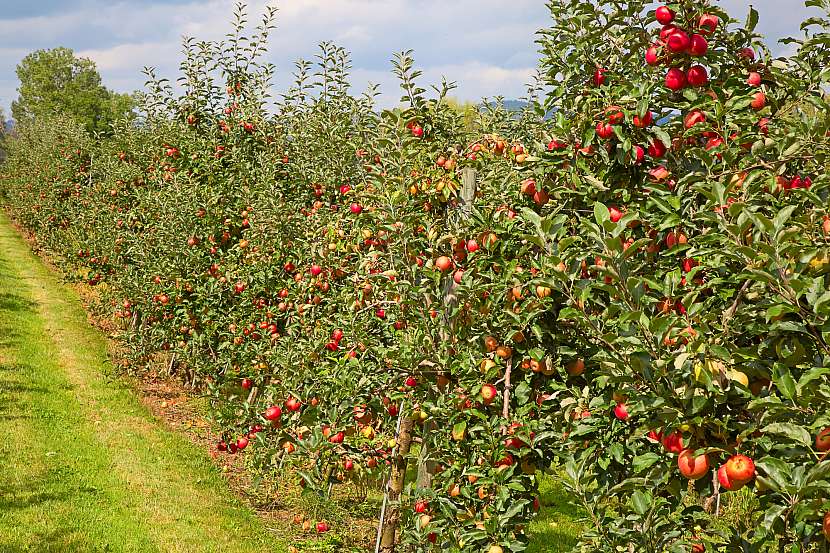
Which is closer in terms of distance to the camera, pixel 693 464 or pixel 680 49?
pixel 693 464

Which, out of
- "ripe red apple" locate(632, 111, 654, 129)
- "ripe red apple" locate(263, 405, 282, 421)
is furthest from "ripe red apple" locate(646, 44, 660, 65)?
"ripe red apple" locate(263, 405, 282, 421)

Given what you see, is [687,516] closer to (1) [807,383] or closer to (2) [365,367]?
(1) [807,383]

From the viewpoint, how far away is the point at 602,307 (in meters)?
2.83

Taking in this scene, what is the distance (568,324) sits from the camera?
9.64 ft

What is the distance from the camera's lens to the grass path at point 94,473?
5.40 m

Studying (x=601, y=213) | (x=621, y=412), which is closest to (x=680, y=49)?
(x=601, y=213)

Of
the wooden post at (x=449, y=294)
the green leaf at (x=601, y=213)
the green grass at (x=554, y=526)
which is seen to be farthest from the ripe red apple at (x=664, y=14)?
the green grass at (x=554, y=526)

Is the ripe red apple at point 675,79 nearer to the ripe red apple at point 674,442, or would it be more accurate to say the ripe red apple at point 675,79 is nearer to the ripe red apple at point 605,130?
the ripe red apple at point 605,130

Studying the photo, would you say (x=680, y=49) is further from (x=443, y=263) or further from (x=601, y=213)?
(x=443, y=263)

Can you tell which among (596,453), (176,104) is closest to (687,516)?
(596,453)

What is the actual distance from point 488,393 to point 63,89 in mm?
63249

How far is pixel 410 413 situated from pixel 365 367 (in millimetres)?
489

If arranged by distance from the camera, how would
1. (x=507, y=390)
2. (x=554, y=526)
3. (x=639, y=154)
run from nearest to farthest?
(x=639, y=154) < (x=507, y=390) < (x=554, y=526)

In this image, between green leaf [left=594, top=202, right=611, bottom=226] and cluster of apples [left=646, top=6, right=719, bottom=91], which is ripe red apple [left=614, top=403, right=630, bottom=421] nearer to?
green leaf [left=594, top=202, right=611, bottom=226]
